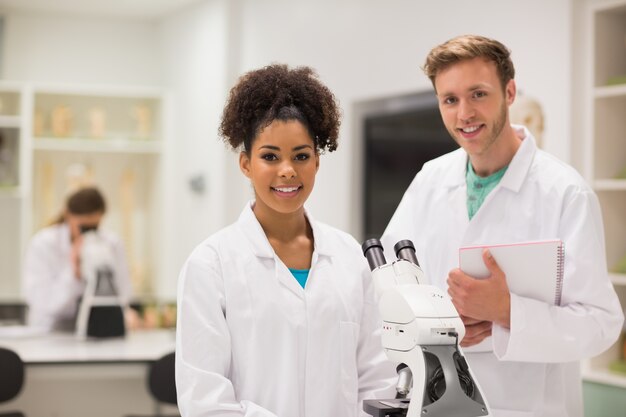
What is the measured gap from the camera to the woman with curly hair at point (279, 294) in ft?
5.34

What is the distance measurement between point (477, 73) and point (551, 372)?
781mm

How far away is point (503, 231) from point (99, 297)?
2.47 m

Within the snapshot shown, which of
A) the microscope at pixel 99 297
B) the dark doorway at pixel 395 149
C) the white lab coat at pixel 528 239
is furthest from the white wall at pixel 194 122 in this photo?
the white lab coat at pixel 528 239

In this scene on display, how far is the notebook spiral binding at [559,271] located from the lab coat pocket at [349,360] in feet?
1.59

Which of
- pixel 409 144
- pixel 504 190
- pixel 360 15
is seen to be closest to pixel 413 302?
pixel 504 190

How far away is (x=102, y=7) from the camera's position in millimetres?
6465

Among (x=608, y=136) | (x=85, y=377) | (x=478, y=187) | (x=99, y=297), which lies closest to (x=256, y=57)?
(x=99, y=297)

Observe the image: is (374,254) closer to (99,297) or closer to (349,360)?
(349,360)

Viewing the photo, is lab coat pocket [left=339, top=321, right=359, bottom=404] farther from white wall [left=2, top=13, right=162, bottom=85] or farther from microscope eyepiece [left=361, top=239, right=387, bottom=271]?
white wall [left=2, top=13, right=162, bottom=85]

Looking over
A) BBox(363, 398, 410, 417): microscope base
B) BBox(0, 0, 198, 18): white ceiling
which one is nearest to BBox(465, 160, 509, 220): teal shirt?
BBox(363, 398, 410, 417): microscope base

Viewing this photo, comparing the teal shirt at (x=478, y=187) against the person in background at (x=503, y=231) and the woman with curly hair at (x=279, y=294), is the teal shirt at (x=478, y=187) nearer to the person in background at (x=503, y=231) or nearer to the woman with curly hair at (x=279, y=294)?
the person in background at (x=503, y=231)

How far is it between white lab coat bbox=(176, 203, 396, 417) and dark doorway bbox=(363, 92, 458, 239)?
2741mm

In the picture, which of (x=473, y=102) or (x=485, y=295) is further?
(x=473, y=102)

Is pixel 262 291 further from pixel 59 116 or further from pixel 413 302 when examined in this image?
pixel 59 116
